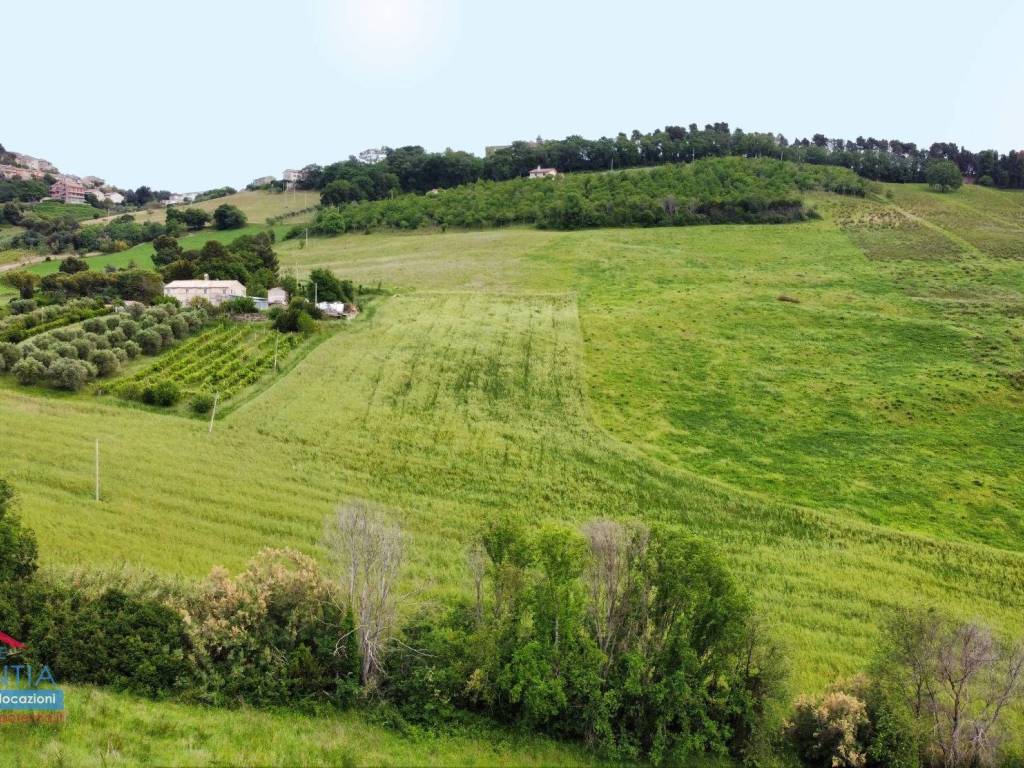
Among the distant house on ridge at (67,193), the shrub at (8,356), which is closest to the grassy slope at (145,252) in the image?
the shrub at (8,356)

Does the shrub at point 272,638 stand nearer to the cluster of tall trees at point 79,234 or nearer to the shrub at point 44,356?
the shrub at point 44,356

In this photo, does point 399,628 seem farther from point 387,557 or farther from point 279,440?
point 279,440

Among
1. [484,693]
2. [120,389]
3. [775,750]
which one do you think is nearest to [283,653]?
[484,693]

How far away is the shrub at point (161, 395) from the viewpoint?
121 feet

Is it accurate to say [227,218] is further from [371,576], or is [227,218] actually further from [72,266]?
[371,576]

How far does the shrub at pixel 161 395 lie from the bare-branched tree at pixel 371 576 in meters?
24.0

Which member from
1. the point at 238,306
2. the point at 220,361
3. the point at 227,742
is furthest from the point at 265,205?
the point at 227,742

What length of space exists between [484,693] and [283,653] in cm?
548

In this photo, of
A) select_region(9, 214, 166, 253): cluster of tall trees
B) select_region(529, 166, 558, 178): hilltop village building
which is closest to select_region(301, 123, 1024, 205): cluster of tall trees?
select_region(529, 166, 558, 178): hilltop village building

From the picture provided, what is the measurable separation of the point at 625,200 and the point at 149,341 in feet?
249

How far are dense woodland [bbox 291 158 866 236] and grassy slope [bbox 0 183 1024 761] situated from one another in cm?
3367

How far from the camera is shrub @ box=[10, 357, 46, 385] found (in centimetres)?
3812

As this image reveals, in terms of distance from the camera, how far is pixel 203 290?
61406mm

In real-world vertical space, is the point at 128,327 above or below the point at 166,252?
below
